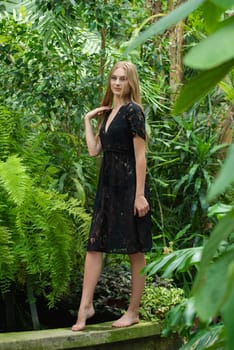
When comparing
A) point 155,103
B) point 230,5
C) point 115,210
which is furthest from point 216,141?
point 230,5

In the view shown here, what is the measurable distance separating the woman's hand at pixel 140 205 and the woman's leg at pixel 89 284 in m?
0.32

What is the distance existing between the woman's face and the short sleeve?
0.10m

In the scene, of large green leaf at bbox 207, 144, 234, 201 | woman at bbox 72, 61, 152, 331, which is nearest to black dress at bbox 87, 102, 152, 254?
woman at bbox 72, 61, 152, 331

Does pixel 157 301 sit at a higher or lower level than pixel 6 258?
lower

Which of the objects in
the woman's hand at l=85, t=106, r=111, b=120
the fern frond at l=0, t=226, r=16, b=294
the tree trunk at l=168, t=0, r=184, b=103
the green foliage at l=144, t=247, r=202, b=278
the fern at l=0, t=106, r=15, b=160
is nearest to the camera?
the green foliage at l=144, t=247, r=202, b=278

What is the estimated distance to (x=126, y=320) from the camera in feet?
13.7

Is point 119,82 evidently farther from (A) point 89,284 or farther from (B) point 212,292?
(B) point 212,292

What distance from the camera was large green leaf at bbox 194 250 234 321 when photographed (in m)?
0.36

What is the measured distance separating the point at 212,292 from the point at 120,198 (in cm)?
387

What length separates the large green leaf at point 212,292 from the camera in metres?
0.36

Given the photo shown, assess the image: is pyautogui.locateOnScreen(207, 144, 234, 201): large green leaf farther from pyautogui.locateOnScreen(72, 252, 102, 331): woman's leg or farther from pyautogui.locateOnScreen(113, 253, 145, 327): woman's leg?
pyautogui.locateOnScreen(113, 253, 145, 327): woman's leg

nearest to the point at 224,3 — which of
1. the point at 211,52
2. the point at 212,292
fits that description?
Result: the point at 211,52

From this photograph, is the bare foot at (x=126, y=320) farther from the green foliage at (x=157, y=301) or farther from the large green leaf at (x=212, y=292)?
the large green leaf at (x=212, y=292)

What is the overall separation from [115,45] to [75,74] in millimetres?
1021
